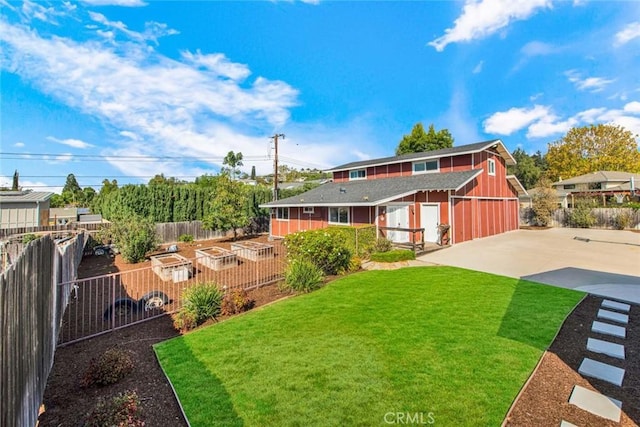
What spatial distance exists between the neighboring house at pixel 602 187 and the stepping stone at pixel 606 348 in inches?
1258

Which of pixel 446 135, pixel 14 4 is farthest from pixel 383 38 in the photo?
pixel 446 135

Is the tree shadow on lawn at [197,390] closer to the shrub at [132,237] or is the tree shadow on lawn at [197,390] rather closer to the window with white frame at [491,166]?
the shrub at [132,237]

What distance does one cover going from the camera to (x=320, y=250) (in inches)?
396

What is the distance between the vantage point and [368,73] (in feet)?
71.7

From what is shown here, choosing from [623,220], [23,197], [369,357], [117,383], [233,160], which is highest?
[233,160]

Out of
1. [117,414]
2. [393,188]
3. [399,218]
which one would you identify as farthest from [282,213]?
[117,414]

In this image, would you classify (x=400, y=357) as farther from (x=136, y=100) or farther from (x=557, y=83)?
(x=557, y=83)

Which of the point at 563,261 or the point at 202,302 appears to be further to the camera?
the point at 563,261

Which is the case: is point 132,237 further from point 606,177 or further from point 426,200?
point 606,177

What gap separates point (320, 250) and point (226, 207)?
1308cm

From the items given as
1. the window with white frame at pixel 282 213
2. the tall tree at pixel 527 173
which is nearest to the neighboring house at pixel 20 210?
the window with white frame at pixel 282 213

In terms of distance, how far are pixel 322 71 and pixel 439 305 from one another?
67.0 feet

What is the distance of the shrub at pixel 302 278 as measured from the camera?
848cm

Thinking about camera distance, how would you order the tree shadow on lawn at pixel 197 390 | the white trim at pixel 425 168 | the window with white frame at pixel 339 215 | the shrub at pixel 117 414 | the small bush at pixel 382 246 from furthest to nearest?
the white trim at pixel 425 168 < the window with white frame at pixel 339 215 < the small bush at pixel 382 246 < the tree shadow on lawn at pixel 197 390 < the shrub at pixel 117 414
